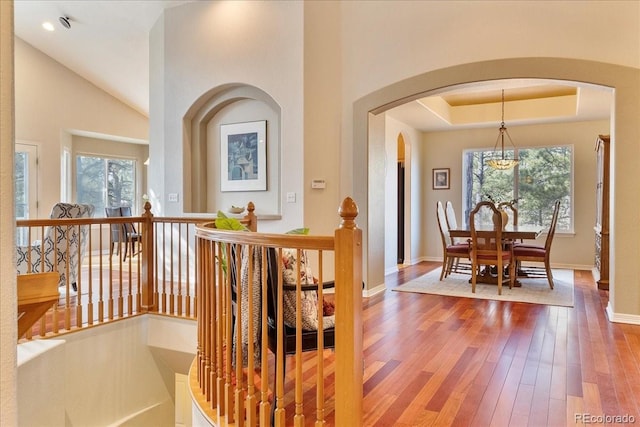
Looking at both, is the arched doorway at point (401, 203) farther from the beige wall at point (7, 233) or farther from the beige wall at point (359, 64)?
the beige wall at point (7, 233)

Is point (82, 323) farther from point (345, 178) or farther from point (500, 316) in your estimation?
point (500, 316)

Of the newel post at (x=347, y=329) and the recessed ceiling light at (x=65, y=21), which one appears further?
the recessed ceiling light at (x=65, y=21)

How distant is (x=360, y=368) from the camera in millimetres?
1667

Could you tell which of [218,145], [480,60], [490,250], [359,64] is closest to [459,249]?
[490,250]

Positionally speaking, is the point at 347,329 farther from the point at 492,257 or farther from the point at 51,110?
the point at 51,110

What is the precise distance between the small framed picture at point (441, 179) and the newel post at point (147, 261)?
6.00m

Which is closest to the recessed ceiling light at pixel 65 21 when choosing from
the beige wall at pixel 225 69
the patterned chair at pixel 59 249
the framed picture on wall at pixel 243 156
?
the beige wall at pixel 225 69

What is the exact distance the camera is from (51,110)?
23.8 ft

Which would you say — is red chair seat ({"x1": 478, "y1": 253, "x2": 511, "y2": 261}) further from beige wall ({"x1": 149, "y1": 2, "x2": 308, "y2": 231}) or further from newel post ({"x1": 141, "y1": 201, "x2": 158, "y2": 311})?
newel post ({"x1": 141, "y1": 201, "x2": 158, "y2": 311})

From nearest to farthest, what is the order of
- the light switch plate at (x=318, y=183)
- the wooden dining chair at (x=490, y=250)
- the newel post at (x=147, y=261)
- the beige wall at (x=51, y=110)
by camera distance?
the newel post at (x=147, y=261)
the light switch plate at (x=318, y=183)
the wooden dining chair at (x=490, y=250)
the beige wall at (x=51, y=110)

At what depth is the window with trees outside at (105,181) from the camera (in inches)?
328

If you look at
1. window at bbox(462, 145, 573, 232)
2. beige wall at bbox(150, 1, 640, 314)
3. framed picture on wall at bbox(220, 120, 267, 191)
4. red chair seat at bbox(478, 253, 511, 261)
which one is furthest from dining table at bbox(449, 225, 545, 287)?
framed picture on wall at bbox(220, 120, 267, 191)

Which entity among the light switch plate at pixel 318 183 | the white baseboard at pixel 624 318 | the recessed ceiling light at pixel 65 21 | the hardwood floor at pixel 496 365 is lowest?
the hardwood floor at pixel 496 365

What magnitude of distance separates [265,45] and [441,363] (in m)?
4.08
